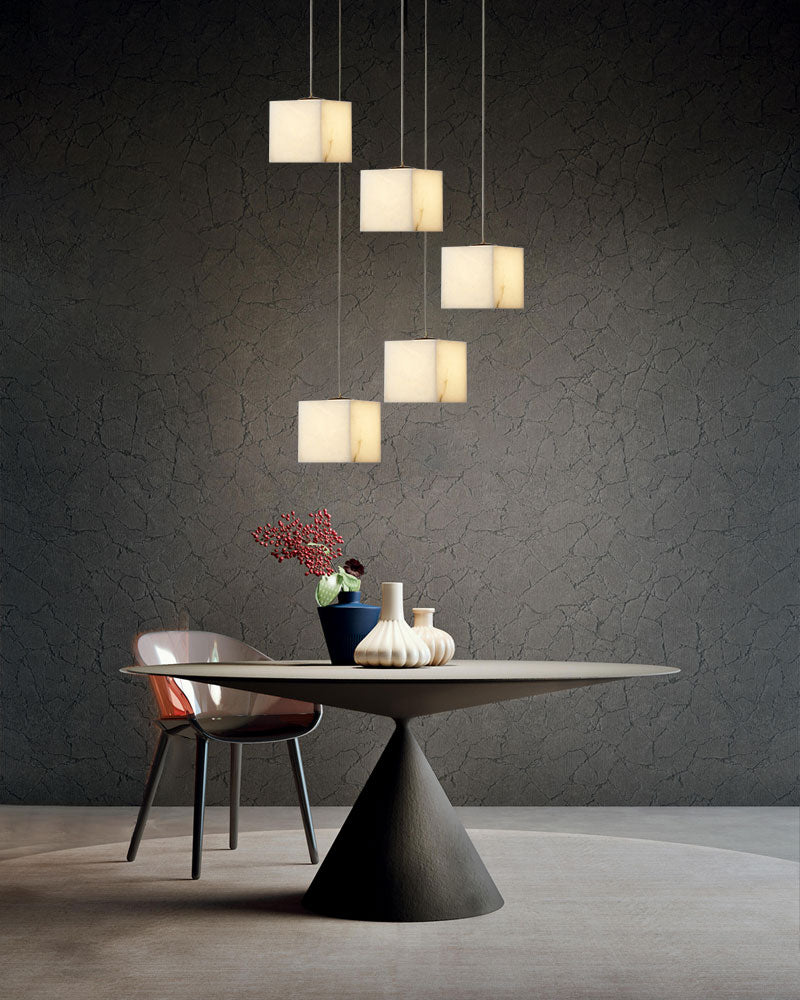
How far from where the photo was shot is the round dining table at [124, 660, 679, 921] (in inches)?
113

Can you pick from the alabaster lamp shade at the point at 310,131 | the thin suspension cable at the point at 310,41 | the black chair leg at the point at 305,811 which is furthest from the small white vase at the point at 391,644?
the thin suspension cable at the point at 310,41

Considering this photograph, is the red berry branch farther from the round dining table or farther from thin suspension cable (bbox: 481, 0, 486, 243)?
thin suspension cable (bbox: 481, 0, 486, 243)

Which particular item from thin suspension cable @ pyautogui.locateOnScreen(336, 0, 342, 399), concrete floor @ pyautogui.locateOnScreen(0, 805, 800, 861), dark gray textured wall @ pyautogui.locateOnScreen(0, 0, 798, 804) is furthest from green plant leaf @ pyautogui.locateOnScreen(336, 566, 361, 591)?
thin suspension cable @ pyautogui.locateOnScreen(336, 0, 342, 399)

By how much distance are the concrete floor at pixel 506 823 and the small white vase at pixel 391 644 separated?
1.48 metres

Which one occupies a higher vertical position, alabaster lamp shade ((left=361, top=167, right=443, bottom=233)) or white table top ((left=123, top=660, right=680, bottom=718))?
alabaster lamp shade ((left=361, top=167, right=443, bottom=233))

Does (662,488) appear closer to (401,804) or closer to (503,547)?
(503,547)

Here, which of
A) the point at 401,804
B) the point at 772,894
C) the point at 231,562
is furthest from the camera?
the point at 231,562

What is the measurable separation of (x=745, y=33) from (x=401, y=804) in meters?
3.42

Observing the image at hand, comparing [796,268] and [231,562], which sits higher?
[796,268]

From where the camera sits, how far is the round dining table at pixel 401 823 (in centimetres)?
286

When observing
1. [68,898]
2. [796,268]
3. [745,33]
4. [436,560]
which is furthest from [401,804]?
[745,33]

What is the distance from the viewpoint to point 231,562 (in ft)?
15.9

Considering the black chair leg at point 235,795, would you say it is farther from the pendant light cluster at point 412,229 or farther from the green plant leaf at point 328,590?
the pendant light cluster at point 412,229

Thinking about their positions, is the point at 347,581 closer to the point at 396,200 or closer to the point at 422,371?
the point at 422,371
